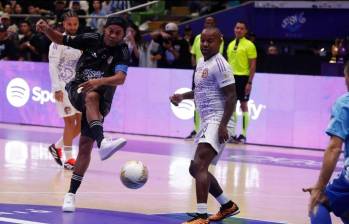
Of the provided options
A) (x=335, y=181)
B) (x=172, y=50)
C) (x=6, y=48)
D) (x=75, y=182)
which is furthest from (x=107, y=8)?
(x=335, y=181)

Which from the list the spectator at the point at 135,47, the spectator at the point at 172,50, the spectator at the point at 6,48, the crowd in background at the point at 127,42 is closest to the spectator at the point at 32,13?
the crowd in background at the point at 127,42

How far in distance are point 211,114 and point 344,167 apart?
3.03 meters

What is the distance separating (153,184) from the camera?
12156 mm

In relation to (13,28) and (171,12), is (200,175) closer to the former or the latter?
(13,28)

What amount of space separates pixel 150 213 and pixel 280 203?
1.87 meters

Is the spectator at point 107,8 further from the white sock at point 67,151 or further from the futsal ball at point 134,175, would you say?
the futsal ball at point 134,175

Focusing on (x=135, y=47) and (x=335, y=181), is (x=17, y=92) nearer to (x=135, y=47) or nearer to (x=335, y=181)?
(x=135, y=47)

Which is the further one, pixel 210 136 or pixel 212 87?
pixel 212 87

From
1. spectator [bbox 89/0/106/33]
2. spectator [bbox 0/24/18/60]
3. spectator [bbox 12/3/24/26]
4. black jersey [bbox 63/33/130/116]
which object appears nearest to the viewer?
black jersey [bbox 63/33/130/116]

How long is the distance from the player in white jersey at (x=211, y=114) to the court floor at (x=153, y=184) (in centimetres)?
34

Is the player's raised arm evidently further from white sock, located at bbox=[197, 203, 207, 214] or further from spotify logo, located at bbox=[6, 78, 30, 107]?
spotify logo, located at bbox=[6, 78, 30, 107]

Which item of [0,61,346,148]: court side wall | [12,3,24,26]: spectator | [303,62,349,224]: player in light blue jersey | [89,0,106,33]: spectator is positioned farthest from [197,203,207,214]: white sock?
[12,3,24,26]: spectator

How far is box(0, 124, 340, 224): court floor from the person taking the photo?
973cm

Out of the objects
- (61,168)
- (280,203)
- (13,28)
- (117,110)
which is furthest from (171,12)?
(280,203)
